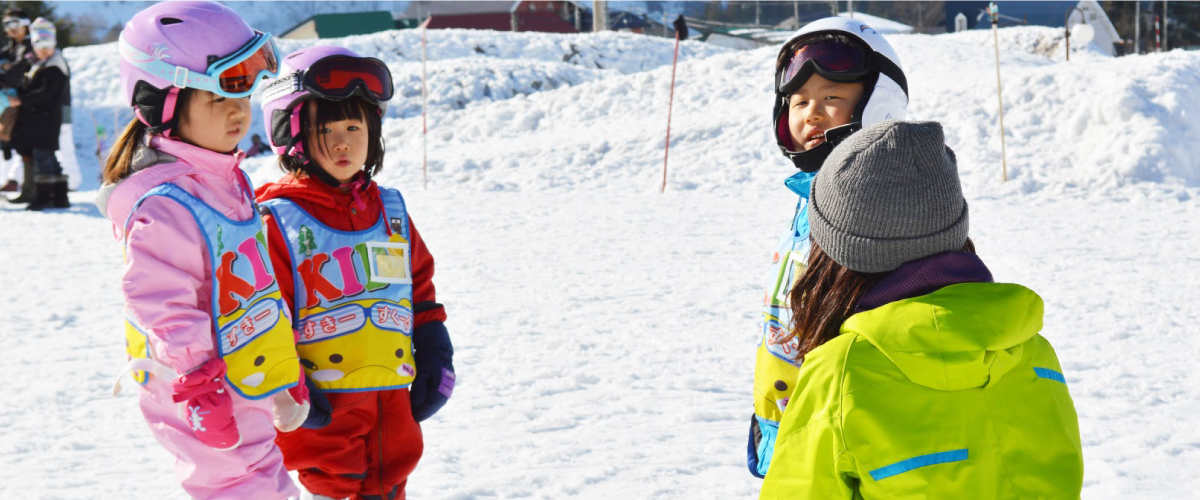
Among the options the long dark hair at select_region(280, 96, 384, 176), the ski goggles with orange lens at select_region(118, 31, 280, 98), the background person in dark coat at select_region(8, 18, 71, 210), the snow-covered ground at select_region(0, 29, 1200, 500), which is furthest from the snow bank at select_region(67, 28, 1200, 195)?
the ski goggles with orange lens at select_region(118, 31, 280, 98)

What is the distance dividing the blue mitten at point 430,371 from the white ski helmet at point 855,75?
110cm

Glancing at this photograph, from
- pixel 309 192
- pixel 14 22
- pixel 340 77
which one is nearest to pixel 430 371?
pixel 309 192

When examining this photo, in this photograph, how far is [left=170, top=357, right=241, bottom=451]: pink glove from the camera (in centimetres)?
204

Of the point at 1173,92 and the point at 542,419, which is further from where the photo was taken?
the point at 1173,92

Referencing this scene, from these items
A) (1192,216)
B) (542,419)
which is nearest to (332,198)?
(542,419)

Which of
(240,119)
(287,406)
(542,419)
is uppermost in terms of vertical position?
(240,119)

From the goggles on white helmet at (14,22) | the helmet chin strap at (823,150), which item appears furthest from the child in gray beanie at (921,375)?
the goggles on white helmet at (14,22)

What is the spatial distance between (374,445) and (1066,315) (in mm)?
4422

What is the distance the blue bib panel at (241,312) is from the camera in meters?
2.18

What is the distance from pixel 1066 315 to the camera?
18.2 feet

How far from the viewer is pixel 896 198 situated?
5.04 feet

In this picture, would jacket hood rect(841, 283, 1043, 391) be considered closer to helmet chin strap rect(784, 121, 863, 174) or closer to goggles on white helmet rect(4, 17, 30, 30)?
helmet chin strap rect(784, 121, 863, 174)

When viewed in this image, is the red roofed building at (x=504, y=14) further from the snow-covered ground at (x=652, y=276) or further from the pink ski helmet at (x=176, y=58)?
the pink ski helmet at (x=176, y=58)

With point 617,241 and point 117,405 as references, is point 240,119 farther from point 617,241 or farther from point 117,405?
point 617,241
